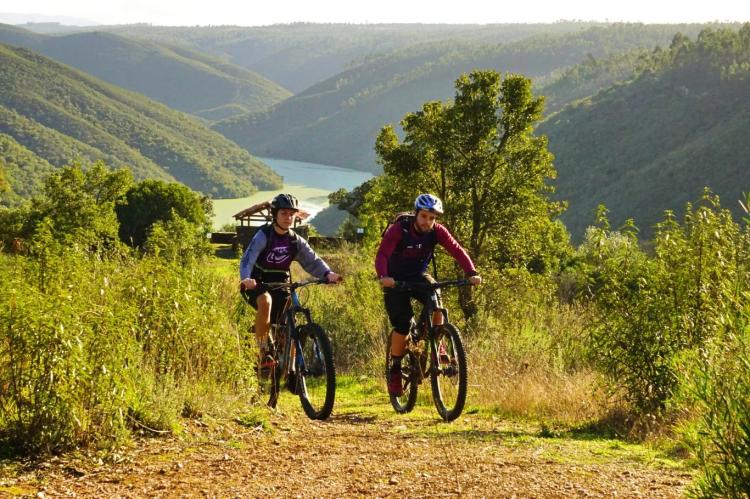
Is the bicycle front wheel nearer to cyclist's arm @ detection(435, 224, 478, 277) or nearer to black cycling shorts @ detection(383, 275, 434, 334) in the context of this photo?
black cycling shorts @ detection(383, 275, 434, 334)

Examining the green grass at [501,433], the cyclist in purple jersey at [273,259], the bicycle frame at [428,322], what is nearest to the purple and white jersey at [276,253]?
the cyclist in purple jersey at [273,259]

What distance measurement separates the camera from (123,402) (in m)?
5.23

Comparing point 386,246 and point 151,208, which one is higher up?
point 151,208

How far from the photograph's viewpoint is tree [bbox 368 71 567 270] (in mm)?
18281

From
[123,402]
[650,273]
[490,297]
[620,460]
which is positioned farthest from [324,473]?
[490,297]

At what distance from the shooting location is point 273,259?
7.43m

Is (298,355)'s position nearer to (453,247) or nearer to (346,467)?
(453,247)

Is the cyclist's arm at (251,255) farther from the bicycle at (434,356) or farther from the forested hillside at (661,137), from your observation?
the forested hillside at (661,137)

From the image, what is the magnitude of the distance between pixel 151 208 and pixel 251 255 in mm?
54300

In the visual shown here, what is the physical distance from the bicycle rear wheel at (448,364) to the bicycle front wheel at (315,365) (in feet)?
3.36

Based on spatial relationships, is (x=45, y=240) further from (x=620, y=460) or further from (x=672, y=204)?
(x=672, y=204)

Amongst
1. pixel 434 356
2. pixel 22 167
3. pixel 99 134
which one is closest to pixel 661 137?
pixel 22 167

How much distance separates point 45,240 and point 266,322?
2.25 metres

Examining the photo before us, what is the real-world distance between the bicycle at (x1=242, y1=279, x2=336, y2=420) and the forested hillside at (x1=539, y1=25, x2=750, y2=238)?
79569 millimetres
